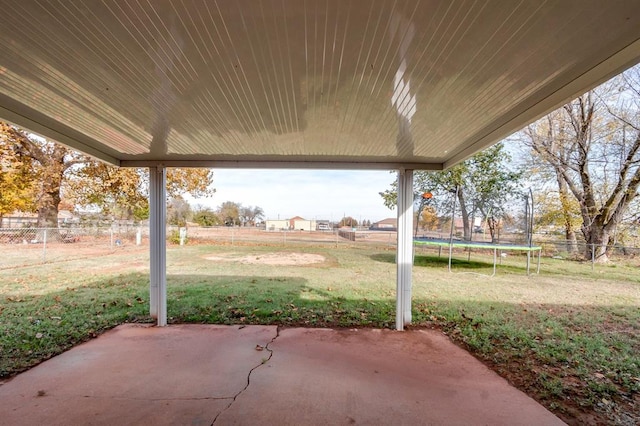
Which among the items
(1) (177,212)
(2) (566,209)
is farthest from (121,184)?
(2) (566,209)

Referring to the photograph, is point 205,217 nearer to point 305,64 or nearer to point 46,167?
point 46,167

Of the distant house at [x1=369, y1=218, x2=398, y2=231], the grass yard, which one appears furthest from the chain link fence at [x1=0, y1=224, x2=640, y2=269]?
the distant house at [x1=369, y1=218, x2=398, y2=231]

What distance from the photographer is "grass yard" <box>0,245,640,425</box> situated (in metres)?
2.75

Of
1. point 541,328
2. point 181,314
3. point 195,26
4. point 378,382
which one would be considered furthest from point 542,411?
point 181,314

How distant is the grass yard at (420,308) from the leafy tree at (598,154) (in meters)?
2.05

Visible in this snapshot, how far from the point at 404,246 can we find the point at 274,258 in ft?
22.4

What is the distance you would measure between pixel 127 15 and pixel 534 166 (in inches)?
538

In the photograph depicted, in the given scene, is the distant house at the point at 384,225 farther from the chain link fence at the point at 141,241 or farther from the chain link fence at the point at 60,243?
the chain link fence at the point at 60,243

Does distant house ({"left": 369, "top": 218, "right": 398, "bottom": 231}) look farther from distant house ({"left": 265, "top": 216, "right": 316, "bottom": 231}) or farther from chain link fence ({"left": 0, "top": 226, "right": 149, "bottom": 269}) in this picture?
chain link fence ({"left": 0, "top": 226, "right": 149, "bottom": 269})

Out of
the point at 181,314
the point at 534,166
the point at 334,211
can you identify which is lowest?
the point at 181,314

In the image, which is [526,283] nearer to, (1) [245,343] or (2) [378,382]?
(2) [378,382]

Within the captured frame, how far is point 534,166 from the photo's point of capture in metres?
11.3

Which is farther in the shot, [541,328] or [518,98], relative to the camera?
[541,328]

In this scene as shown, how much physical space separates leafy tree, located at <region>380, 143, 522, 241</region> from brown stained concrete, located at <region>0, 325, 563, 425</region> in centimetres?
668
